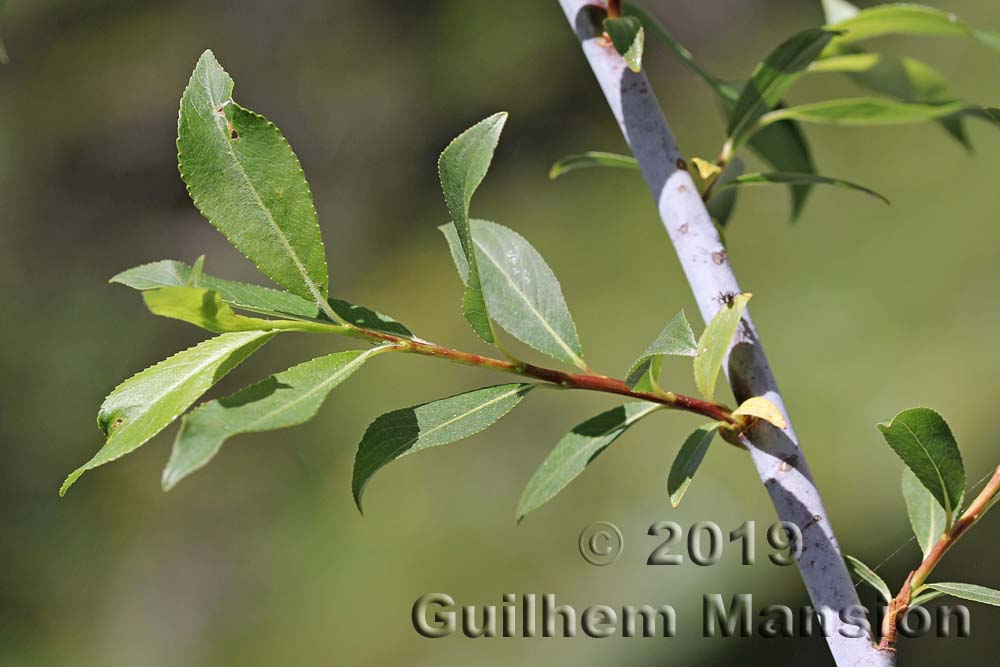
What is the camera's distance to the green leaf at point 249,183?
1.34 feet

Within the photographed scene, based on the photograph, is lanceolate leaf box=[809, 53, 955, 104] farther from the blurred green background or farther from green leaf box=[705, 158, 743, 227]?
the blurred green background

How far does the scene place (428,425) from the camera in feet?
1.45

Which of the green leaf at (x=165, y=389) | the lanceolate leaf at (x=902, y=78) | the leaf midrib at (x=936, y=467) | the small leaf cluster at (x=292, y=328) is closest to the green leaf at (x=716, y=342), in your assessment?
the small leaf cluster at (x=292, y=328)

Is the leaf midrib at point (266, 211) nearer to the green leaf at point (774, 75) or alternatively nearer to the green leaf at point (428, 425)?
the green leaf at point (428, 425)

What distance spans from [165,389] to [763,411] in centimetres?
27

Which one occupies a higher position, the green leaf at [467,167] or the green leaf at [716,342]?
the green leaf at [467,167]

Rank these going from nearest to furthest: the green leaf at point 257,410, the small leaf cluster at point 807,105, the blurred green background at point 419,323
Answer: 1. the green leaf at point 257,410
2. the small leaf cluster at point 807,105
3. the blurred green background at point 419,323

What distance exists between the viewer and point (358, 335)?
0.44 metres

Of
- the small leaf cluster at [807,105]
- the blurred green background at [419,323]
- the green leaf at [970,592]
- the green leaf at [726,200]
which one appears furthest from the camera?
the blurred green background at [419,323]

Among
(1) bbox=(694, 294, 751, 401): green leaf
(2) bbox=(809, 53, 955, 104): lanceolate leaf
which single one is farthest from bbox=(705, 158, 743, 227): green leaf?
(1) bbox=(694, 294, 751, 401): green leaf

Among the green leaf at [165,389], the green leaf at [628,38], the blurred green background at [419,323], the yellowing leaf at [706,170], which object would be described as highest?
the green leaf at [628,38]

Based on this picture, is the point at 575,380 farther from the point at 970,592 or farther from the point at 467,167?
the point at 970,592

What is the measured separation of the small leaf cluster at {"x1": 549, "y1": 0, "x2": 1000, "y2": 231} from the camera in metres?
0.55

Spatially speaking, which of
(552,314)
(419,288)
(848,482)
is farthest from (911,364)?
(552,314)
